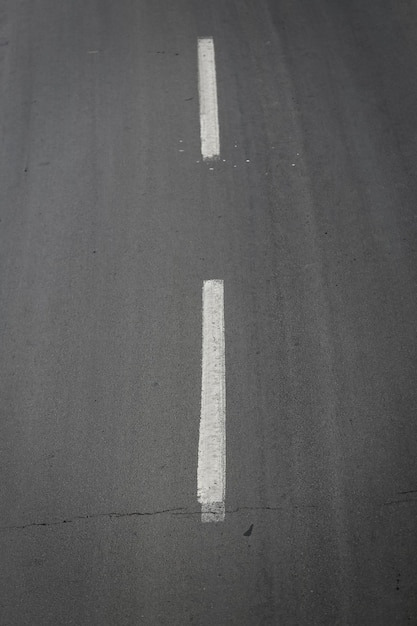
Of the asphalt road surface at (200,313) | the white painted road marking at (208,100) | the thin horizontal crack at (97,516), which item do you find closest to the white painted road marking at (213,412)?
the asphalt road surface at (200,313)

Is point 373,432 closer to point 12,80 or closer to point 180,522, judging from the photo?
point 180,522

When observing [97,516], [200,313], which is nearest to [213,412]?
[200,313]

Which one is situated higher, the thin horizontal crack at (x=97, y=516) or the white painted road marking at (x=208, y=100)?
the white painted road marking at (x=208, y=100)

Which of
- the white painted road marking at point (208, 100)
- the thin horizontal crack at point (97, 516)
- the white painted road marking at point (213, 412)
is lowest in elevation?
the thin horizontal crack at point (97, 516)

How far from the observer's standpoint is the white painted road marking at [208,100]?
28.5 feet

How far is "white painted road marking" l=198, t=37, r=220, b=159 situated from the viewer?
8672 millimetres

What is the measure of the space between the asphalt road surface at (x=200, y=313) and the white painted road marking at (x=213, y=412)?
0.07 m

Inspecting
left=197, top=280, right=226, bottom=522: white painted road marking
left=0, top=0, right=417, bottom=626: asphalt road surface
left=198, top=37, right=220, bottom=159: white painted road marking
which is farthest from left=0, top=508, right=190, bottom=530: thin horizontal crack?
left=198, top=37, right=220, bottom=159: white painted road marking

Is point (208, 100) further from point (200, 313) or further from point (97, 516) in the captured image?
point (97, 516)

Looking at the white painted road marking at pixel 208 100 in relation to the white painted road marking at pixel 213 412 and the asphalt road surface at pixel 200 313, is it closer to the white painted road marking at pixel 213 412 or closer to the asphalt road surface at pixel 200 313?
the asphalt road surface at pixel 200 313

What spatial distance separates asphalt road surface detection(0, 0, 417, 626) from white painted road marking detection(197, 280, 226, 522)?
0.22ft

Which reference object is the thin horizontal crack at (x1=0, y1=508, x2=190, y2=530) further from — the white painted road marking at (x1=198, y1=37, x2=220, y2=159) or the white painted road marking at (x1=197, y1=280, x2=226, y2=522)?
the white painted road marking at (x1=198, y1=37, x2=220, y2=159)

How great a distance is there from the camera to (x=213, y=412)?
21.5 ft

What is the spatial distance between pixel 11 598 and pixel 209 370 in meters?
2.42
